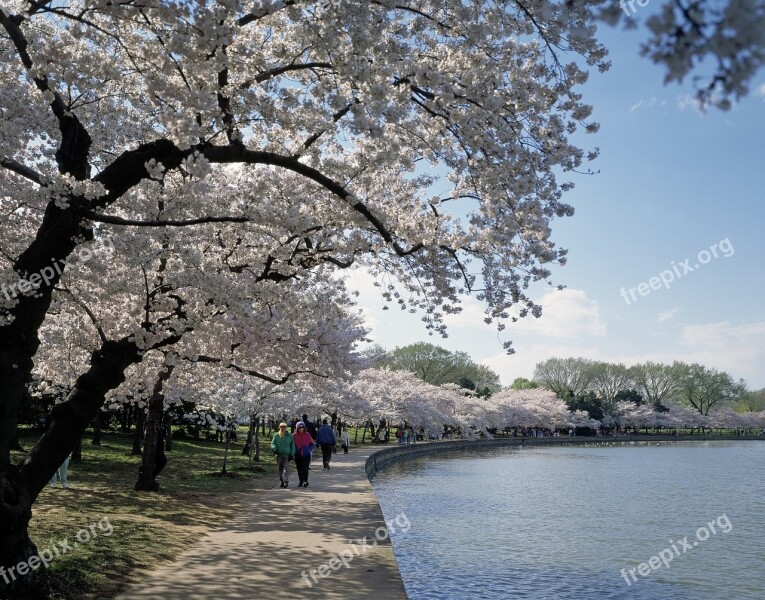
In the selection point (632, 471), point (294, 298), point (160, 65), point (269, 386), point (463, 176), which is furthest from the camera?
point (632, 471)

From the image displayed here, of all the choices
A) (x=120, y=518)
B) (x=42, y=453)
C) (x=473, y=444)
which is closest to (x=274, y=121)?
(x=42, y=453)

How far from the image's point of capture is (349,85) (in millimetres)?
7074

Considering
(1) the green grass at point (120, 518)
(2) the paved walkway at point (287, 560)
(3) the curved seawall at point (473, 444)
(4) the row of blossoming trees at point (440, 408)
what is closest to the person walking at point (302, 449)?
(1) the green grass at point (120, 518)

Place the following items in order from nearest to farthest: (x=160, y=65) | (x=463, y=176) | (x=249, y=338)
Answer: (x=160, y=65) → (x=463, y=176) → (x=249, y=338)

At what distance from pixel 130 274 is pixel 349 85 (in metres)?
7.06

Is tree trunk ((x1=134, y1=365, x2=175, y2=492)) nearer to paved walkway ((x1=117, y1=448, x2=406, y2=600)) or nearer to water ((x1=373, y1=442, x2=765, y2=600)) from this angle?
paved walkway ((x1=117, y1=448, x2=406, y2=600))

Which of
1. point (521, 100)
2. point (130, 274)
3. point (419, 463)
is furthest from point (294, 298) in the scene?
point (419, 463)

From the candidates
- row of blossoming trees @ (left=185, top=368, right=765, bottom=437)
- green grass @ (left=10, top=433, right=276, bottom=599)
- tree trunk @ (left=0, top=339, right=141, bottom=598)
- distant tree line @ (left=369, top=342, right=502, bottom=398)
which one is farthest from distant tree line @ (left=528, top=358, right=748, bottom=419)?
tree trunk @ (left=0, top=339, right=141, bottom=598)

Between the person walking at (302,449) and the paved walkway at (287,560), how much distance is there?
3305mm

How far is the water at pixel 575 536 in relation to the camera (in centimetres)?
1059

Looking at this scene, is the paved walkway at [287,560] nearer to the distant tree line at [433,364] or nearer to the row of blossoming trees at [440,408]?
the row of blossoming trees at [440,408]

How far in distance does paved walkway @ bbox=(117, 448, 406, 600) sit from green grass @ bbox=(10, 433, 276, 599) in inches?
18.7

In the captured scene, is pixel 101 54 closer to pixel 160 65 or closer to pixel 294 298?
pixel 160 65

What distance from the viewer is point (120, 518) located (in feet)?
37.5
